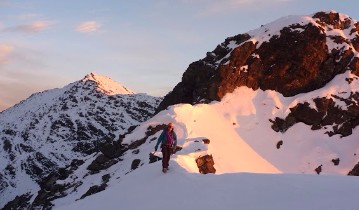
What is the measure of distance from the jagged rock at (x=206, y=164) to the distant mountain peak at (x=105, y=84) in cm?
13106

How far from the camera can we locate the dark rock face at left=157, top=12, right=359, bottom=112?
2061 inches

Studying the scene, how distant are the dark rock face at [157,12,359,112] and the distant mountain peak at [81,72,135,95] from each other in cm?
11493

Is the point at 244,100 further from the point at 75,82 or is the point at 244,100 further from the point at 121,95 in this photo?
the point at 75,82

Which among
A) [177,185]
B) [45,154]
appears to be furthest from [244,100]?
[45,154]

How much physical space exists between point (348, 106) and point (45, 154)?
97805 mm

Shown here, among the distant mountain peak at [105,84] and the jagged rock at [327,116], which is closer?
the jagged rock at [327,116]

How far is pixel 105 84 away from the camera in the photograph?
579 ft

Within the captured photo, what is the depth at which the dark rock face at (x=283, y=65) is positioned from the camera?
5234 cm

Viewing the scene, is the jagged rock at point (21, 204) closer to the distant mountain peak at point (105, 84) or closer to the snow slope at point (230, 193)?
the snow slope at point (230, 193)

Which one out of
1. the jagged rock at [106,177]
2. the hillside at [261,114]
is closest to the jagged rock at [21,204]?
the hillside at [261,114]

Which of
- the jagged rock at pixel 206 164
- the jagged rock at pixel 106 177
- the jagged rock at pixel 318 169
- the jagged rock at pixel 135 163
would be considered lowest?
the jagged rock at pixel 318 169

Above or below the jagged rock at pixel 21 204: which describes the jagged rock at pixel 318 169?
above

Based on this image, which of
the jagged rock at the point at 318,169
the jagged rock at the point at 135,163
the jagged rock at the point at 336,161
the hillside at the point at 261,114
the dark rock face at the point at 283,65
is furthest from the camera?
the dark rock face at the point at 283,65

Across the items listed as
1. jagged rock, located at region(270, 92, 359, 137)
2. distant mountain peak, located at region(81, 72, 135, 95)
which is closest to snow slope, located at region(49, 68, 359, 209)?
jagged rock, located at region(270, 92, 359, 137)
